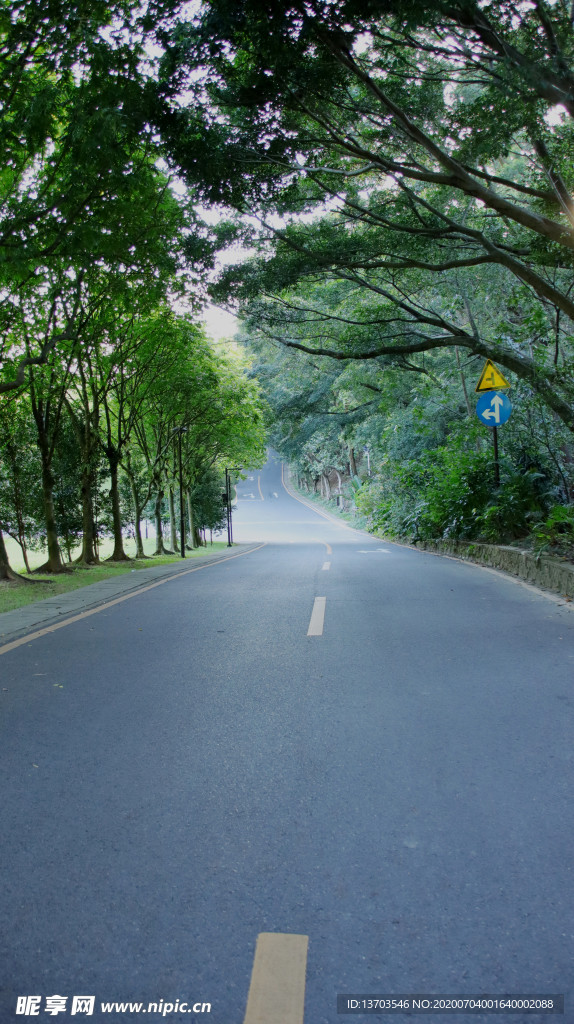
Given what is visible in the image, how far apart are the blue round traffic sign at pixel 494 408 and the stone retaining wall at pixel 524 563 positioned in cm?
262

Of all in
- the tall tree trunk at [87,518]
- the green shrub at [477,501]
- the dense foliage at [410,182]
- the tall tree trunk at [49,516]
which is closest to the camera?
the dense foliage at [410,182]

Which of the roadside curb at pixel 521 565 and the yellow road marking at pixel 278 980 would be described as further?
the roadside curb at pixel 521 565

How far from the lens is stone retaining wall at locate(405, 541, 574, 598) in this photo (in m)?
10.6

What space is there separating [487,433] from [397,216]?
7.32 metres

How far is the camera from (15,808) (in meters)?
3.62

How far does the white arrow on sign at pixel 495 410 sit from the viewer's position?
561 inches

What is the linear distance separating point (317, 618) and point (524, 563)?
5.64 metres

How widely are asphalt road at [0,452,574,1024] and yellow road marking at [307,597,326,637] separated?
0.63m

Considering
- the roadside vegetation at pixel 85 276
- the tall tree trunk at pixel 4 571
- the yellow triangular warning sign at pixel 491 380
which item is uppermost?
the roadside vegetation at pixel 85 276

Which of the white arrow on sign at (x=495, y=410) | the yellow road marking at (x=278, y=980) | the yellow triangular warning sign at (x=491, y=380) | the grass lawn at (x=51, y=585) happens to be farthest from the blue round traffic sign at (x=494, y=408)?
the yellow road marking at (x=278, y=980)

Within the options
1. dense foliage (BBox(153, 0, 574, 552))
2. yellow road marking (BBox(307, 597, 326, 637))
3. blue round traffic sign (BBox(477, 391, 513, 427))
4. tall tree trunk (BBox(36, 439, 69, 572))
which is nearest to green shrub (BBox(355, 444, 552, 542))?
dense foliage (BBox(153, 0, 574, 552))

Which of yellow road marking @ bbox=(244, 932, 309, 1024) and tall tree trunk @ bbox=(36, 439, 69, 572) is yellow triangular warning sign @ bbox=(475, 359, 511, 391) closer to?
tall tree trunk @ bbox=(36, 439, 69, 572)

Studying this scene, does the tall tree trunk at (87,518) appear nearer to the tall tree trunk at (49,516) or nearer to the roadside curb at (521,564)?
the tall tree trunk at (49,516)

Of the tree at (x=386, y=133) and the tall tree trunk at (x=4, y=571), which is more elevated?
the tree at (x=386, y=133)
